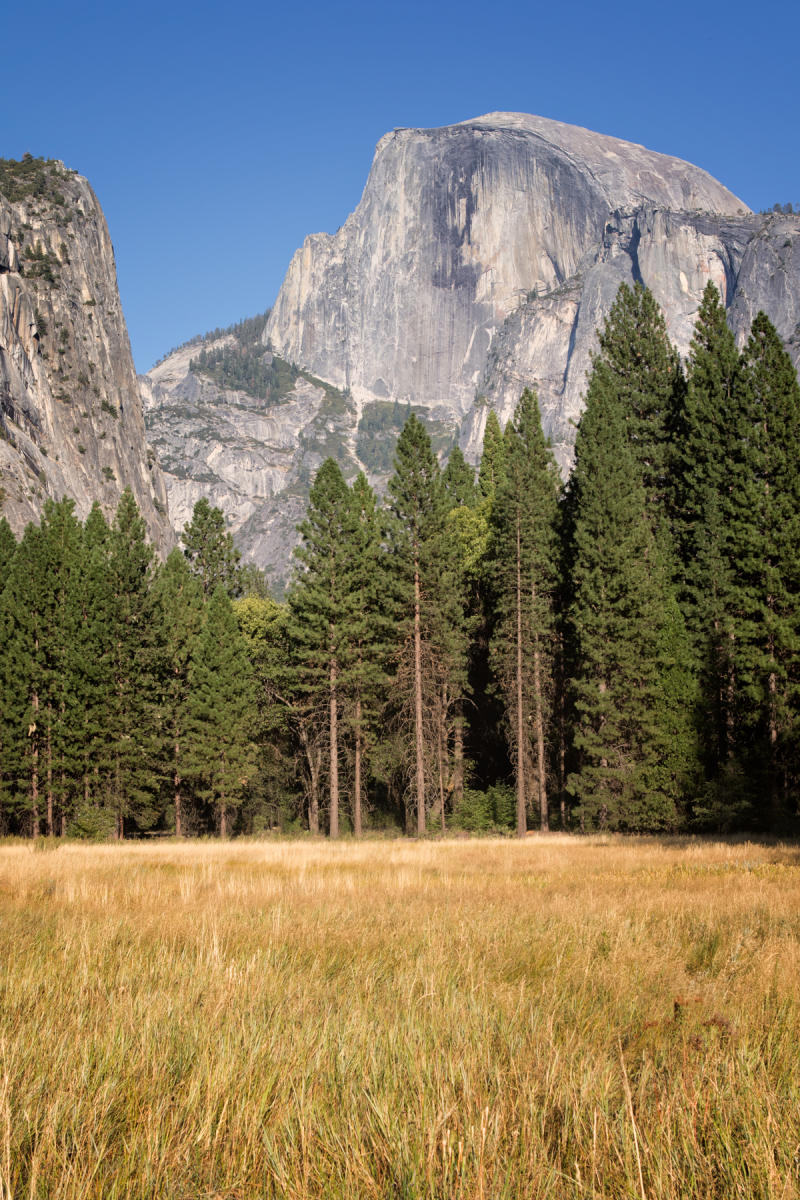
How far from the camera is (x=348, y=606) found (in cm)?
3447

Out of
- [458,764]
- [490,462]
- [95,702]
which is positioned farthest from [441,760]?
[490,462]

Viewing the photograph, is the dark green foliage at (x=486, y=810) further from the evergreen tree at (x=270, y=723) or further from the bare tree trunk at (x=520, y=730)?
the evergreen tree at (x=270, y=723)

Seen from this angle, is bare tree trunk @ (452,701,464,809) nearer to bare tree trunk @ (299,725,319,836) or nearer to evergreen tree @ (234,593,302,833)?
bare tree trunk @ (299,725,319,836)

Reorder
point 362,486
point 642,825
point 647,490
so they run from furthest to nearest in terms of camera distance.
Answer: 1. point 362,486
2. point 647,490
3. point 642,825

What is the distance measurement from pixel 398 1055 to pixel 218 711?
34994mm

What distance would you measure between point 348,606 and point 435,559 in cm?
448

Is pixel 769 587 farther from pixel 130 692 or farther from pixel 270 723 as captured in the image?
pixel 270 723

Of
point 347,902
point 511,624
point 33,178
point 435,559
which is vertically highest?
point 33,178

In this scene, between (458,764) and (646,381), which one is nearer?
(458,764)

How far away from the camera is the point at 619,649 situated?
2905 centimetres

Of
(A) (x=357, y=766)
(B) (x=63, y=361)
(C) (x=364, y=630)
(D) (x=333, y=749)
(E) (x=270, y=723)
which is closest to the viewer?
(D) (x=333, y=749)

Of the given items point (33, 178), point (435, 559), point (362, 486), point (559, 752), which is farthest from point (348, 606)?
point (33, 178)

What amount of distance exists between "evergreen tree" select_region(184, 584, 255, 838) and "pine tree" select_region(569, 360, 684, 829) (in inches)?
639

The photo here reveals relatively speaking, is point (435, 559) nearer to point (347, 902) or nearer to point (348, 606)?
point (348, 606)
